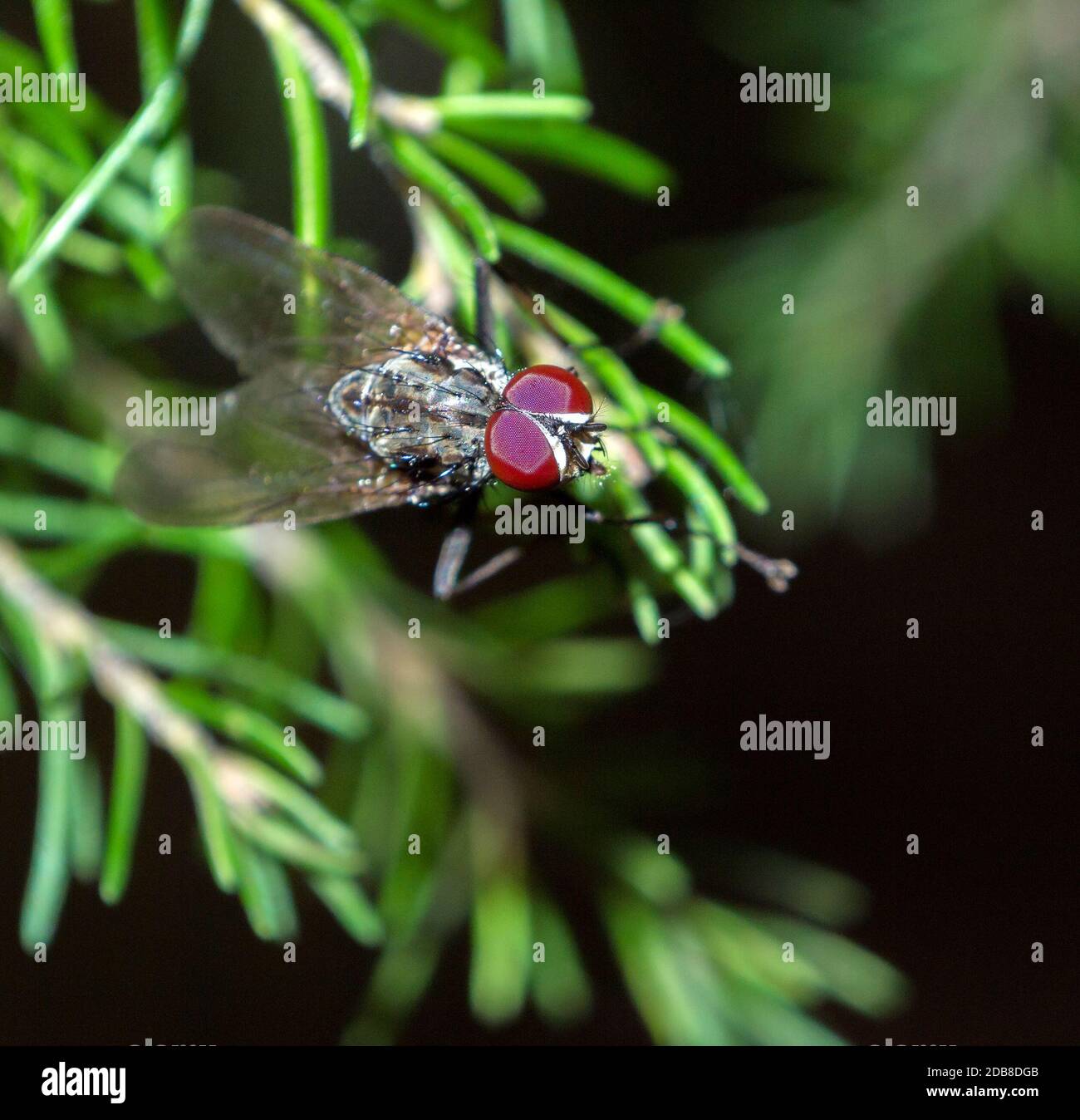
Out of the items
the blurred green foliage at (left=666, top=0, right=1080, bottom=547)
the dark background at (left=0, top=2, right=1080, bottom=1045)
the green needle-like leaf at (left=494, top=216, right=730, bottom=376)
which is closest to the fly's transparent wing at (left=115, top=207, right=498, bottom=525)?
the green needle-like leaf at (left=494, top=216, right=730, bottom=376)

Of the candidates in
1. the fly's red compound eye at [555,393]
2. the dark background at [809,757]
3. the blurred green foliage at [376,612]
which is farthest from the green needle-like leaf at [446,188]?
the dark background at [809,757]

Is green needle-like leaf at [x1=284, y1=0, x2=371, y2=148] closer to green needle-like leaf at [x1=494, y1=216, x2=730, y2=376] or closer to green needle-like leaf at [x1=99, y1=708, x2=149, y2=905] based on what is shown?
green needle-like leaf at [x1=494, y1=216, x2=730, y2=376]

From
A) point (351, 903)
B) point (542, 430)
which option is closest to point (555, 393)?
point (542, 430)

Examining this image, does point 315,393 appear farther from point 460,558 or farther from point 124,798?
point 124,798

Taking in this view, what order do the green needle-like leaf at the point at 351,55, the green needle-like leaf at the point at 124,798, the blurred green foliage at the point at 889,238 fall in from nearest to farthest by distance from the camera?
the green needle-like leaf at the point at 351,55
the green needle-like leaf at the point at 124,798
the blurred green foliage at the point at 889,238

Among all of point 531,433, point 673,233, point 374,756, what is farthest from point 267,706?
point 673,233

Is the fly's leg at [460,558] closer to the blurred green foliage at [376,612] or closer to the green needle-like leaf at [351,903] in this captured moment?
the blurred green foliage at [376,612]

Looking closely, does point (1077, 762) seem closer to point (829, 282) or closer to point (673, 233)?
point (829, 282)
